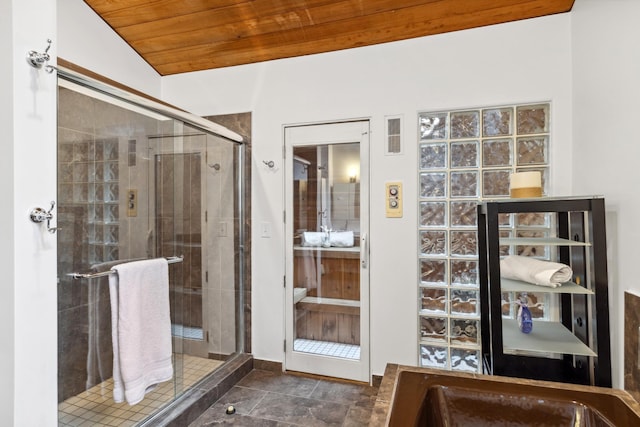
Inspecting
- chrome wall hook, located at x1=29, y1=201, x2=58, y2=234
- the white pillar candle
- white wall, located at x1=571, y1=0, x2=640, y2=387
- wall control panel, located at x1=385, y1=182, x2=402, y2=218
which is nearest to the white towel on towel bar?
chrome wall hook, located at x1=29, y1=201, x2=58, y2=234

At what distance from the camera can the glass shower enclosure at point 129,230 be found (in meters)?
1.79

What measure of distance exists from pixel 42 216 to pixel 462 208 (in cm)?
226

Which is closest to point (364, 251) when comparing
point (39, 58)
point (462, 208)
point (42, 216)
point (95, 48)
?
point (462, 208)

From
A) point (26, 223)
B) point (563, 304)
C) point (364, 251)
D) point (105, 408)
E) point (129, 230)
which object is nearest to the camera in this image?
point (26, 223)

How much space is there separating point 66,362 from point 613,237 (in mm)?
2738

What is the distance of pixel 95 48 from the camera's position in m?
2.49

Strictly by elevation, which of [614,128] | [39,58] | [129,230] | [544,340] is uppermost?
[39,58]

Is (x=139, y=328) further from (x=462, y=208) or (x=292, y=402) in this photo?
(x=462, y=208)

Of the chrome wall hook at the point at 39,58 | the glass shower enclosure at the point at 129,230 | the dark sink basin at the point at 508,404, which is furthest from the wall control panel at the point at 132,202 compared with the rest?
the dark sink basin at the point at 508,404

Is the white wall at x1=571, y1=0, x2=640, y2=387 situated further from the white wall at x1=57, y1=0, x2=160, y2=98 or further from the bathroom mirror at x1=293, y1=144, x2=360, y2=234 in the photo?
the white wall at x1=57, y1=0, x2=160, y2=98

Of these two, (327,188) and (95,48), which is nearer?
(95,48)

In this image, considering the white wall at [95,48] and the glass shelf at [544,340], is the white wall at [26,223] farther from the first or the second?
the glass shelf at [544,340]

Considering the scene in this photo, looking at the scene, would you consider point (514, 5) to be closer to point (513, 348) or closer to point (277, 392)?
point (513, 348)

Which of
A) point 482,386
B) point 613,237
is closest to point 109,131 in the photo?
point 482,386
